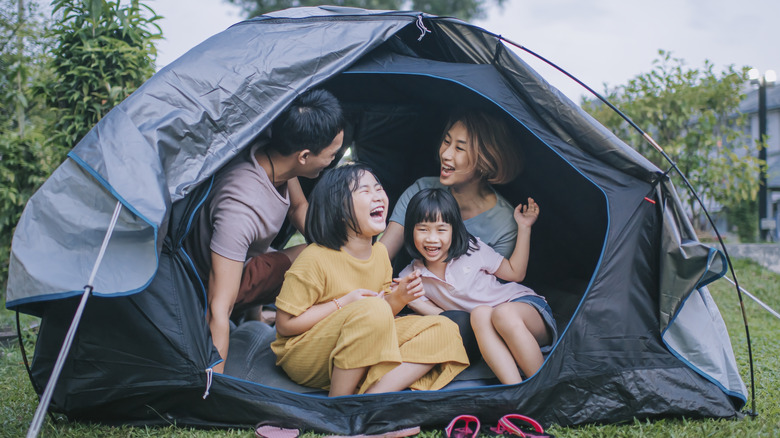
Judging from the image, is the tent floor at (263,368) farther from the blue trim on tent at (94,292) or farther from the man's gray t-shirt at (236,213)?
the blue trim on tent at (94,292)

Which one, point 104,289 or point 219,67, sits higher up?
point 219,67

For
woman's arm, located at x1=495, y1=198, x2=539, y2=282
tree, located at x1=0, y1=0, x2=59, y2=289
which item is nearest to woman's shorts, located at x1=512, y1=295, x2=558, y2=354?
woman's arm, located at x1=495, y1=198, x2=539, y2=282

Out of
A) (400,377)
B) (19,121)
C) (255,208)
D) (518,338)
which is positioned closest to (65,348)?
(255,208)

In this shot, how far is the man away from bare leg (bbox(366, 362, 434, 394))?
1.81 feet

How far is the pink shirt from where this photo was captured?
2379 mm

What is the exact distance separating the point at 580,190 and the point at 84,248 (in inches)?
Result: 80.1

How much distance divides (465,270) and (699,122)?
383 cm

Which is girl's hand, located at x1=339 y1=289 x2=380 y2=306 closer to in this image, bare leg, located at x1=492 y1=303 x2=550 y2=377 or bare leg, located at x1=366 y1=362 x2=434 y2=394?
bare leg, located at x1=366 y1=362 x2=434 y2=394

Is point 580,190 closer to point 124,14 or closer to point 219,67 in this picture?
point 219,67

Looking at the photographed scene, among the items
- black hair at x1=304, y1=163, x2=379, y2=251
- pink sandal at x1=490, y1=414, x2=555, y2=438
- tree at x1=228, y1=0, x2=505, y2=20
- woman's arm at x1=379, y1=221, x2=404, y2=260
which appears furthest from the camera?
tree at x1=228, y1=0, x2=505, y2=20

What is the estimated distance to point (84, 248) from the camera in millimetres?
1678

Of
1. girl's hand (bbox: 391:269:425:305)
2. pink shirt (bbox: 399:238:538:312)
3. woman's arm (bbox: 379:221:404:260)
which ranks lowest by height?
pink shirt (bbox: 399:238:538:312)

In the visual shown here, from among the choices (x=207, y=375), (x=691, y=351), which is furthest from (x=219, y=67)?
(x=691, y=351)

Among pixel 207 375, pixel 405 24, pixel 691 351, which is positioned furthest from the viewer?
pixel 405 24
